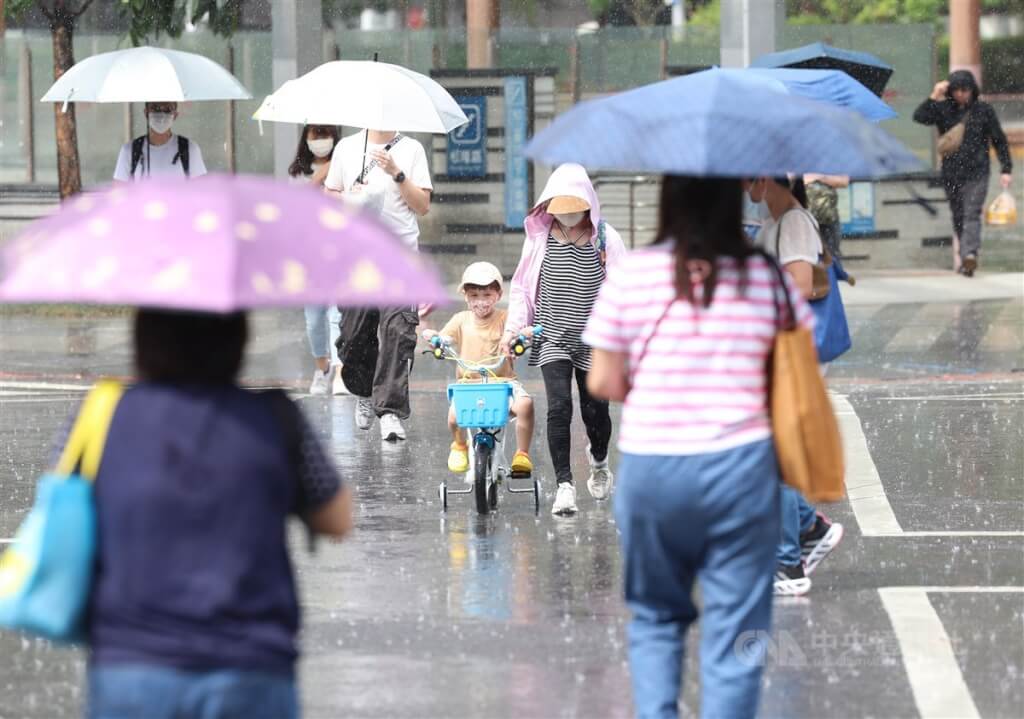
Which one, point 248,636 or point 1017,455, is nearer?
point 248,636

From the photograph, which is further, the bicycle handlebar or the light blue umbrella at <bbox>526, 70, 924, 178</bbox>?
the bicycle handlebar

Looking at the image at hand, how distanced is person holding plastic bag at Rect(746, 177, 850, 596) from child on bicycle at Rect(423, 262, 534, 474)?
6.66 ft

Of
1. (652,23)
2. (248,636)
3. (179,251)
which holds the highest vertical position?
(652,23)

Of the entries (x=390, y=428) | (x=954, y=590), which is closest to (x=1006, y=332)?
(x=390, y=428)

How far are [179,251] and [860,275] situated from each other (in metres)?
18.5

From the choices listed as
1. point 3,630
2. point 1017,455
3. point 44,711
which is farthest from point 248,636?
point 1017,455

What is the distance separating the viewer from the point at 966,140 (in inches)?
821

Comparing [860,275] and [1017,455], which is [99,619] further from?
[860,275]

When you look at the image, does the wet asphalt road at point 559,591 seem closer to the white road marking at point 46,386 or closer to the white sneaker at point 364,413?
the white sneaker at point 364,413

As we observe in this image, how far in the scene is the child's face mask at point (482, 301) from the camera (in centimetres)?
976

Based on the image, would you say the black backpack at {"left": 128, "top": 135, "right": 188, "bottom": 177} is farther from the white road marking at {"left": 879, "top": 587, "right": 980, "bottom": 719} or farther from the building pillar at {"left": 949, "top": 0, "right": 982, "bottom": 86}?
the building pillar at {"left": 949, "top": 0, "right": 982, "bottom": 86}

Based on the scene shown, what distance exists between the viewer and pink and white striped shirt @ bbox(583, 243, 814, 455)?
5.01m

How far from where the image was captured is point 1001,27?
172ft

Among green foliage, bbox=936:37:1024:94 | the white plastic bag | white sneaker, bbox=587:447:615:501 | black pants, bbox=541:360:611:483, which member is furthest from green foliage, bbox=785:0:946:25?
black pants, bbox=541:360:611:483
